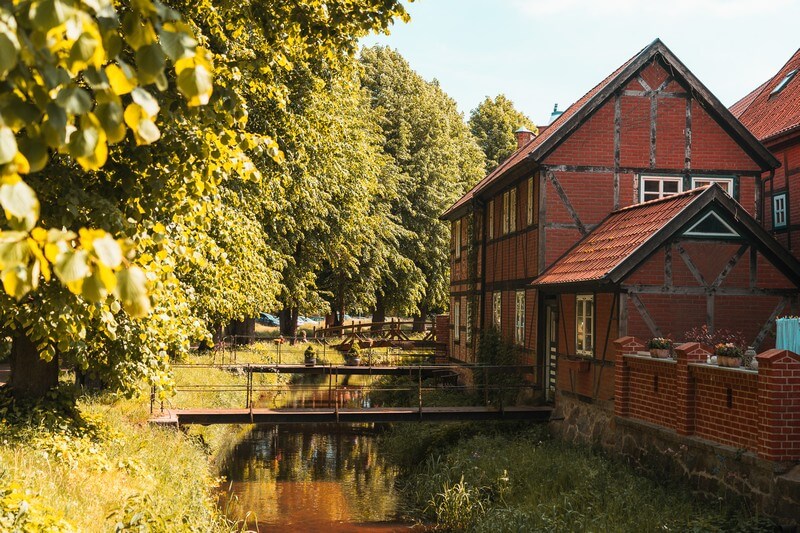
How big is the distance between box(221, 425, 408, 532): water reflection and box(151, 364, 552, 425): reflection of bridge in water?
130 cm

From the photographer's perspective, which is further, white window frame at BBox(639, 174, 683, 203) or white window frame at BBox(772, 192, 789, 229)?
white window frame at BBox(772, 192, 789, 229)

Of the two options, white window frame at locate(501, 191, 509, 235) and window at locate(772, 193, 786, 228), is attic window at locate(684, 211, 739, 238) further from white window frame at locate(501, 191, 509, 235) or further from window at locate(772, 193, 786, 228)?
white window frame at locate(501, 191, 509, 235)

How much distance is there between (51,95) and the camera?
98.0 inches

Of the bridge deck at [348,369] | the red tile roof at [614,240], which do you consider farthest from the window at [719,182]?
the bridge deck at [348,369]

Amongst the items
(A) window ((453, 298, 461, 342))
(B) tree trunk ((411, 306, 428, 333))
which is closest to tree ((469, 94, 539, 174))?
(B) tree trunk ((411, 306, 428, 333))

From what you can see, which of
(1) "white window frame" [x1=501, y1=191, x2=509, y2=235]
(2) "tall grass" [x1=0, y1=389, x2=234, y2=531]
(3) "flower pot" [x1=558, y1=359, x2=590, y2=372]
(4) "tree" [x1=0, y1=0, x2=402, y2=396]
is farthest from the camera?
(1) "white window frame" [x1=501, y1=191, x2=509, y2=235]

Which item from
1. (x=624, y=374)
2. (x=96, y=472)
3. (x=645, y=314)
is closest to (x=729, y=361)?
(x=624, y=374)

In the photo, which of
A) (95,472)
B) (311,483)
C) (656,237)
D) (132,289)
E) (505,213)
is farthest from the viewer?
(505,213)

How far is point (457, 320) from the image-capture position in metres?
30.4

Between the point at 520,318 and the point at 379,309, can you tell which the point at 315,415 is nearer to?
the point at 520,318

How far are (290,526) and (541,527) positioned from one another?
481cm

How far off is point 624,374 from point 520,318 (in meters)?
6.90

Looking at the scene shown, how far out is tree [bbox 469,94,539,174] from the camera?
5684 centimetres

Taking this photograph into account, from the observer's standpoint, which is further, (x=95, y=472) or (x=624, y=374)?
(x=624, y=374)
